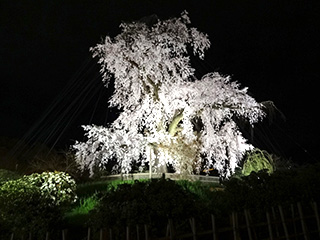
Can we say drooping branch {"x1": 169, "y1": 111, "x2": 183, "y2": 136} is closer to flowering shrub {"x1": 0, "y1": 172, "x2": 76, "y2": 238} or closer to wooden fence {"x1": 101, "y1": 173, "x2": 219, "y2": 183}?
wooden fence {"x1": 101, "y1": 173, "x2": 219, "y2": 183}

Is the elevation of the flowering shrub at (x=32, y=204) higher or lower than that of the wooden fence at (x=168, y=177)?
lower

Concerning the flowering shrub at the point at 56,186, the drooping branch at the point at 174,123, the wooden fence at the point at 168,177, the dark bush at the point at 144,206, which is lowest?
the dark bush at the point at 144,206

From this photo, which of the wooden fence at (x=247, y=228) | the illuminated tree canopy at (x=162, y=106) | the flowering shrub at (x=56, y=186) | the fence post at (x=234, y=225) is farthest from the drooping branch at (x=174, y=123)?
the fence post at (x=234, y=225)

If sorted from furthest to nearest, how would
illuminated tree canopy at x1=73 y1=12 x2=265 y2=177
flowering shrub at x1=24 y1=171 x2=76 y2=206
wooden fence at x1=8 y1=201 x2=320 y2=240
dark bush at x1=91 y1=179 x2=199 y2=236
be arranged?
1. illuminated tree canopy at x1=73 y1=12 x2=265 y2=177
2. flowering shrub at x1=24 y1=171 x2=76 y2=206
3. dark bush at x1=91 y1=179 x2=199 y2=236
4. wooden fence at x1=8 y1=201 x2=320 y2=240

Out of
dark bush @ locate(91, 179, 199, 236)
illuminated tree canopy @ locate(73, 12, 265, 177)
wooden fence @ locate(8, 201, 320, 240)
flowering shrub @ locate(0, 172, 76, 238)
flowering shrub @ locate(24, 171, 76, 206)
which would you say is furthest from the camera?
illuminated tree canopy @ locate(73, 12, 265, 177)

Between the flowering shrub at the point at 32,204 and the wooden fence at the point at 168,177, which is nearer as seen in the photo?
the flowering shrub at the point at 32,204

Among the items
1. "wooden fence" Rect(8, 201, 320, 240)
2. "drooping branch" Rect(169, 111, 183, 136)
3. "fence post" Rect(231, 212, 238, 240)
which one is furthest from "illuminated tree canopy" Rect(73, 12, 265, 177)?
"fence post" Rect(231, 212, 238, 240)

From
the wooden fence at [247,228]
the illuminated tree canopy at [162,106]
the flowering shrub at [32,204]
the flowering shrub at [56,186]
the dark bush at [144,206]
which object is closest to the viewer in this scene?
the wooden fence at [247,228]

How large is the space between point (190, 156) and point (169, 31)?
587 cm

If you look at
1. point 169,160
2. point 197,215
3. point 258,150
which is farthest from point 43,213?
point 258,150

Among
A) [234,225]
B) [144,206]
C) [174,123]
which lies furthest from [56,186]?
[174,123]

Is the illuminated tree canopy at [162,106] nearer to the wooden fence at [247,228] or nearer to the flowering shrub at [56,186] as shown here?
the flowering shrub at [56,186]

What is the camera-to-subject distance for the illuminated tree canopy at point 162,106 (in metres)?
13.7

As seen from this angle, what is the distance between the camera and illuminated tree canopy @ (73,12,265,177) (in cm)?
1370
